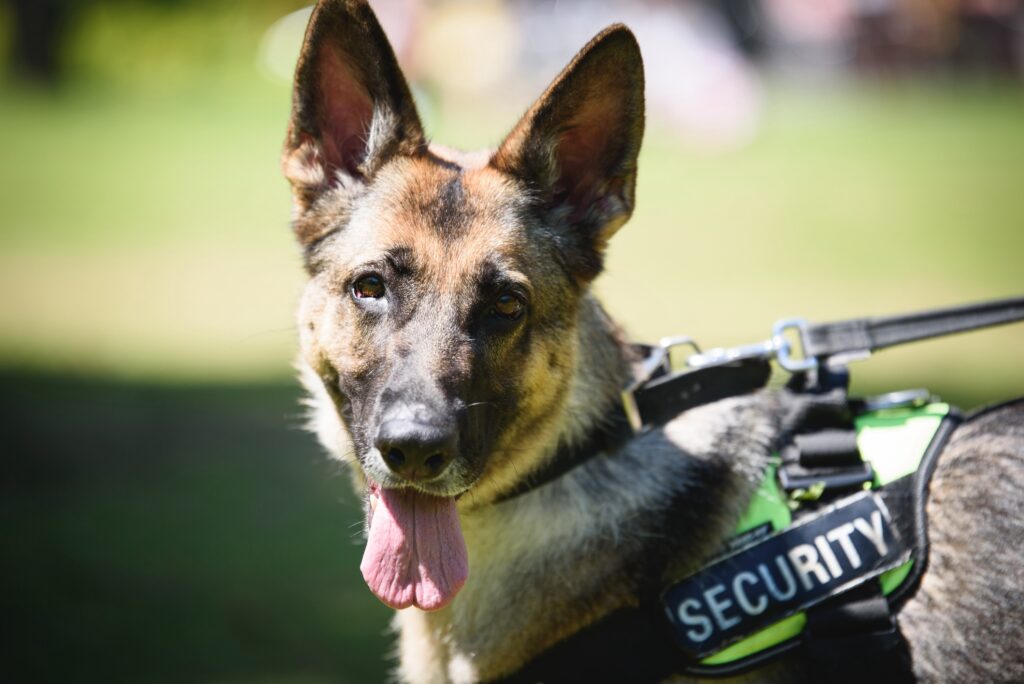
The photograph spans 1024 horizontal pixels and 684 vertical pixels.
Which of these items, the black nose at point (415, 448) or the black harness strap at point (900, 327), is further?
the black harness strap at point (900, 327)

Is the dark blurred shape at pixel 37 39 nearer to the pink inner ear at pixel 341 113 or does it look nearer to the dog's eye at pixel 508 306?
the pink inner ear at pixel 341 113

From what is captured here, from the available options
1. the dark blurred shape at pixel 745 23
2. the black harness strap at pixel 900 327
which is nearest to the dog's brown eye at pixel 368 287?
the black harness strap at pixel 900 327

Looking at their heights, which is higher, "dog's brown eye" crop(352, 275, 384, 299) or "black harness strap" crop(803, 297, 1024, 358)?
"dog's brown eye" crop(352, 275, 384, 299)

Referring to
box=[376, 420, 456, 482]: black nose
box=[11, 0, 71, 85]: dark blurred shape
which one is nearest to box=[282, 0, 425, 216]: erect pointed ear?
box=[376, 420, 456, 482]: black nose

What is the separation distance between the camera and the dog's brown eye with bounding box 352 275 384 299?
2949 millimetres

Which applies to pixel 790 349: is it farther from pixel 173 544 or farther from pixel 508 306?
pixel 173 544

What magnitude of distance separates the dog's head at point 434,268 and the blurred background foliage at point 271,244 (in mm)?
446

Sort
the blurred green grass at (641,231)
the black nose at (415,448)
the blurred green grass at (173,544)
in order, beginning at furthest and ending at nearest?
the blurred green grass at (641,231) → the blurred green grass at (173,544) → the black nose at (415,448)

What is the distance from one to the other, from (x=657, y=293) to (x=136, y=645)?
729cm

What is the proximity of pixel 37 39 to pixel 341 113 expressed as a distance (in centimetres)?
2400

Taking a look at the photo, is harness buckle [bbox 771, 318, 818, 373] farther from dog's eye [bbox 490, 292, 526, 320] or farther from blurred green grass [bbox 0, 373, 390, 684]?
blurred green grass [bbox 0, 373, 390, 684]

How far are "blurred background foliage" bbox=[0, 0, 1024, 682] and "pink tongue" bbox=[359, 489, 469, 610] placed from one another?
3.52ft

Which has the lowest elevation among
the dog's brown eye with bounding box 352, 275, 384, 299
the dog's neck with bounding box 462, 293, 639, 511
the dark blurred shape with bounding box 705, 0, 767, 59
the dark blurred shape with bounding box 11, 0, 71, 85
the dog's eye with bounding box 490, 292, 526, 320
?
the dog's neck with bounding box 462, 293, 639, 511

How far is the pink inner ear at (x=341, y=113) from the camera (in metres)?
3.11
